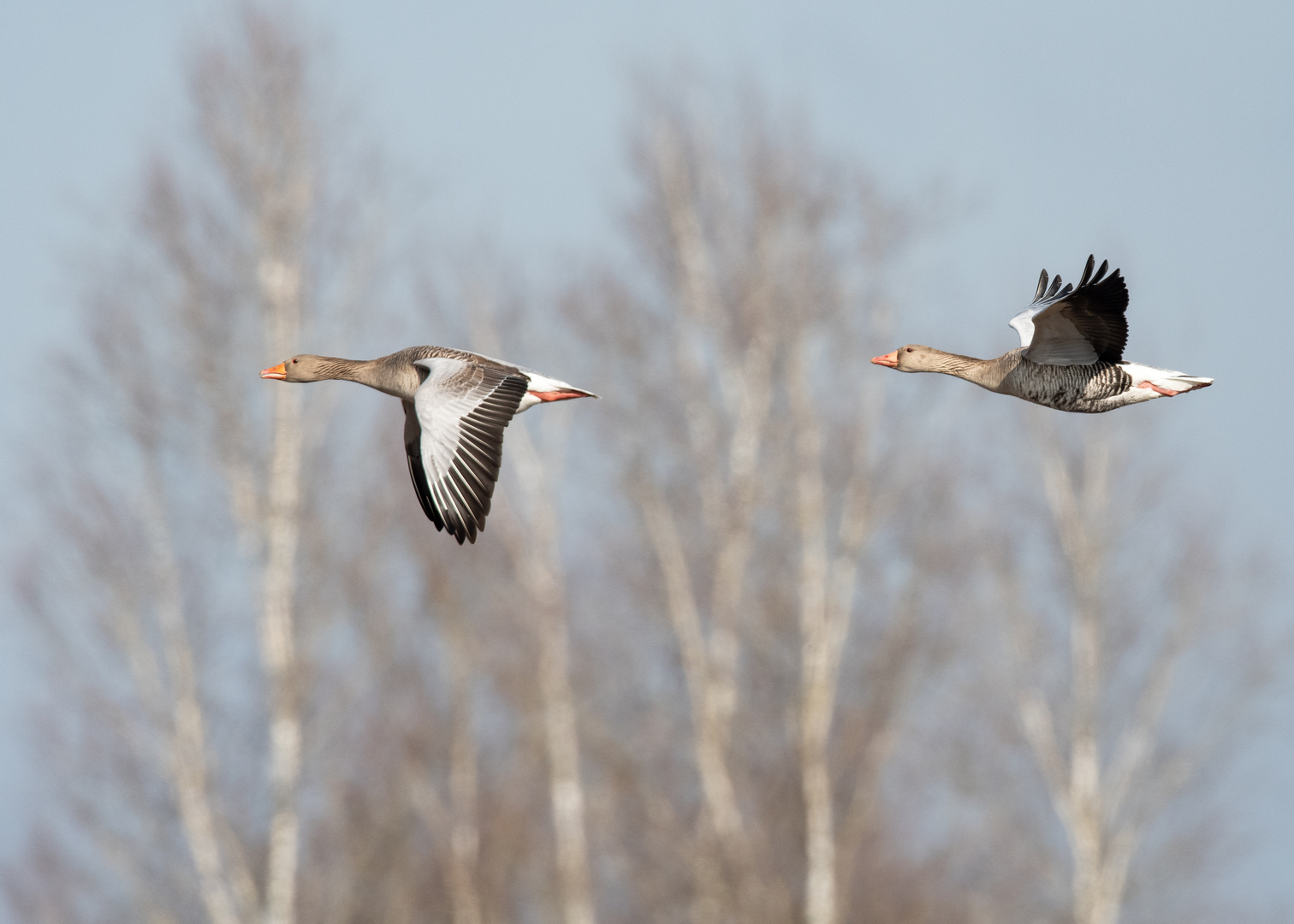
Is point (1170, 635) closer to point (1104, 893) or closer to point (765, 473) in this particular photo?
point (1104, 893)

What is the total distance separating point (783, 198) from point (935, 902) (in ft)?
25.9

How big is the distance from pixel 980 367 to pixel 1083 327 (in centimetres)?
67

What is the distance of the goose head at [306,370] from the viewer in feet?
29.5

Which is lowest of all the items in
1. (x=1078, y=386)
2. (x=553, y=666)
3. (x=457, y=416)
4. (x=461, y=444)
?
(x=553, y=666)

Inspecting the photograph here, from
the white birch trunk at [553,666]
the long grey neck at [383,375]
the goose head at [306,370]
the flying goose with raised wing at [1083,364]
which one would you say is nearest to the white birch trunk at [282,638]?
the white birch trunk at [553,666]

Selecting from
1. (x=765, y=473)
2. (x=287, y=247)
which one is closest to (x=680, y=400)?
(x=765, y=473)

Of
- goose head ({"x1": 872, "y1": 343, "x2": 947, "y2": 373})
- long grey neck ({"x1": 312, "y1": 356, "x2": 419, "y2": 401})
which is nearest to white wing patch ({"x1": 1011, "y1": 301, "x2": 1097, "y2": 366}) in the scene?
goose head ({"x1": 872, "y1": 343, "x2": 947, "y2": 373})

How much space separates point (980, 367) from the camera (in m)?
8.34

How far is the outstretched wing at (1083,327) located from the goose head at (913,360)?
88 cm

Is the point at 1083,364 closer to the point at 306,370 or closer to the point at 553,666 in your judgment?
the point at 306,370

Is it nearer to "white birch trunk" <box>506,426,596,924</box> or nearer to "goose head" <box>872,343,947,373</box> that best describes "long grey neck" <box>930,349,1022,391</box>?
"goose head" <box>872,343,947,373</box>

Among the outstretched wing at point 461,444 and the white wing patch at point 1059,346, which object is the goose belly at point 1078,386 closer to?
the white wing patch at point 1059,346

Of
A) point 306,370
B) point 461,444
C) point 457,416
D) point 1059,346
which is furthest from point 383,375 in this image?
point 1059,346

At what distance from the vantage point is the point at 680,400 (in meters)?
17.2
